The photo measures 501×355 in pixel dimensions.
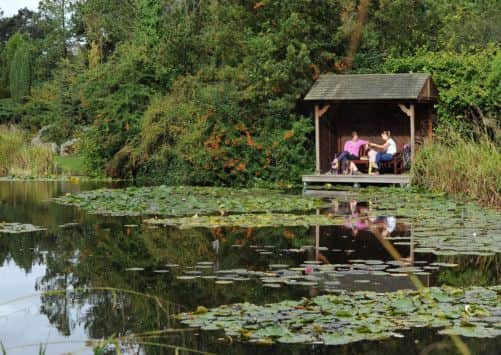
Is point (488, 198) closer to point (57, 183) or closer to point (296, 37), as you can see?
point (296, 37)

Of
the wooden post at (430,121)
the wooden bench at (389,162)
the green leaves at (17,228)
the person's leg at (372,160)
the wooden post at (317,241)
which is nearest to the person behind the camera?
the wooden post at (317,241)

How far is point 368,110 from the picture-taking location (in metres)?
24.1

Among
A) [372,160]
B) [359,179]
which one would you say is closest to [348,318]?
[359,179]

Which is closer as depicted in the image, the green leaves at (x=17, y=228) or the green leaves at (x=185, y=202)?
the green leaves at (x=17, y=228)

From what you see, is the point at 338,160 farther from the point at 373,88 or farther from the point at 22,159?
the point at 22,159

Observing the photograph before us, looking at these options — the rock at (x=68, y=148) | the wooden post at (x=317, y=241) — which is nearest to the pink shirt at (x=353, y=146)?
the wooden post at (x=317, y=241)

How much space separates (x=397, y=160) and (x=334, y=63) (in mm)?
3374

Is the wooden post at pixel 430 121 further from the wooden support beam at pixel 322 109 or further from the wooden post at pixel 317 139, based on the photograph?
the wooden post at pixel 317 139

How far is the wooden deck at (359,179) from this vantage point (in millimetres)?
20781

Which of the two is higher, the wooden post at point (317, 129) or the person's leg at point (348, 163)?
the wooden post at point (317, 129)

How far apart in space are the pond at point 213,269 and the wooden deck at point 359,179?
176 inches

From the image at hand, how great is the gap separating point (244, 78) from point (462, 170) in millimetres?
7267

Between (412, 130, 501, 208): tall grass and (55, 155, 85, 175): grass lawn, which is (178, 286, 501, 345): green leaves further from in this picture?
(55, 155, 85, 175): grass lawn

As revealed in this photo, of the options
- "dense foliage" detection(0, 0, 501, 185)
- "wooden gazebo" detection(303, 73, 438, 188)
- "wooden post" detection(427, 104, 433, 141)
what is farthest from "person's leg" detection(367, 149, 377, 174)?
"dense foliage" detection(0, 0, 501, 185)
